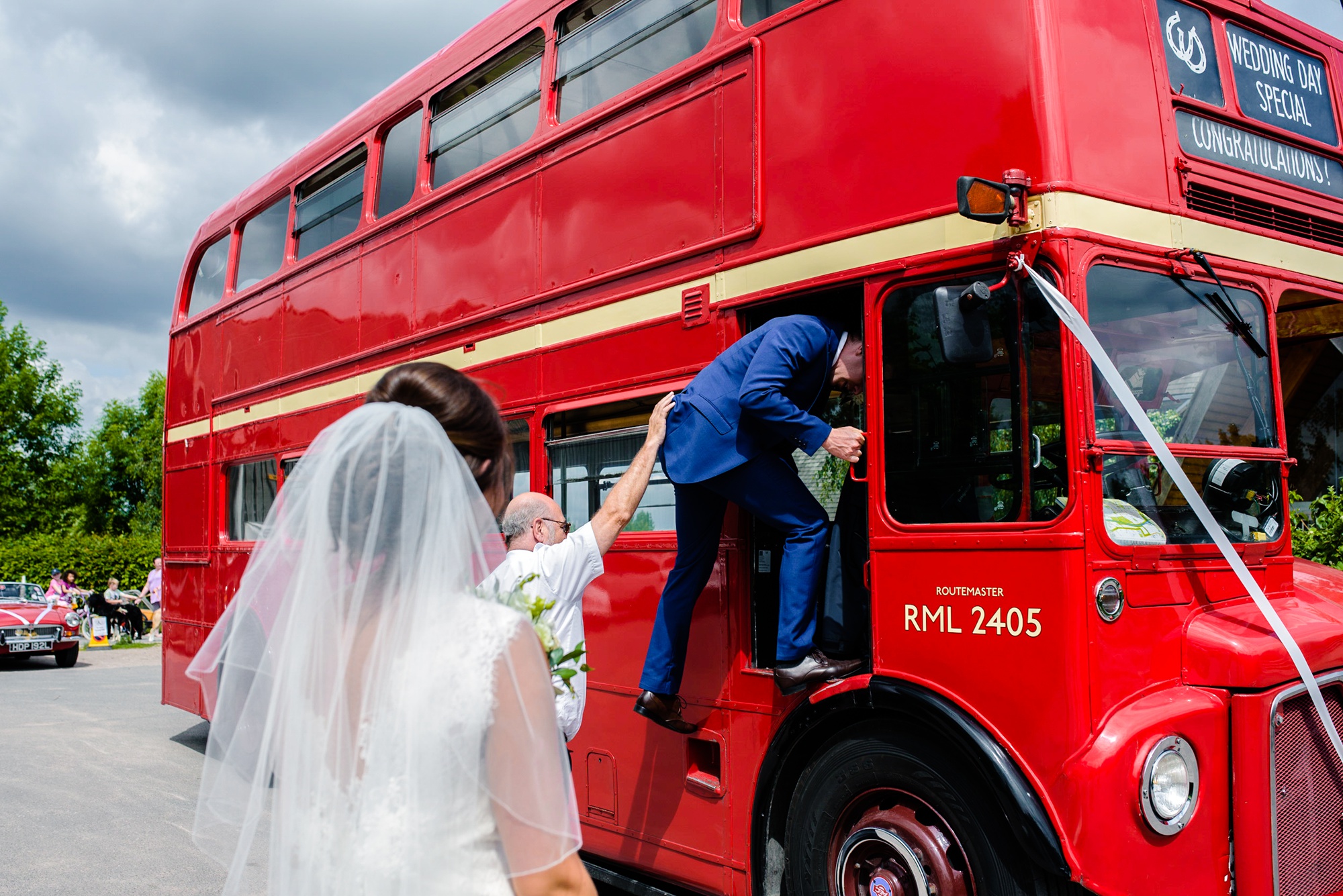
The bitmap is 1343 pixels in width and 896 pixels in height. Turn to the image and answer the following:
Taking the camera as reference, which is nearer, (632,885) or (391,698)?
(391,698)

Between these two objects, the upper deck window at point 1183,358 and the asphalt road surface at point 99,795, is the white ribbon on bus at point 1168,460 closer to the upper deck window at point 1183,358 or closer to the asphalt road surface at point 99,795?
the upper deck window at point 1183,358

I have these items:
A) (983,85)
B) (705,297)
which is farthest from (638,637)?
(983,85)

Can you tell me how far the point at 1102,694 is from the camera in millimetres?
3057

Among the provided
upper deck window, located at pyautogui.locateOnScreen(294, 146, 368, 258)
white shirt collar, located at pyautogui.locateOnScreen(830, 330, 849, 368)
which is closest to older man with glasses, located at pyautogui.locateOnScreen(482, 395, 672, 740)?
white shirt collar, located at pyautogui.locateOnScreen(830, 330, 849, 368)

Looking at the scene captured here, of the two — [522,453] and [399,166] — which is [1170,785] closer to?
[522,453]

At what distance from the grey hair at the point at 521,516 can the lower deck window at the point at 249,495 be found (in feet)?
14.8

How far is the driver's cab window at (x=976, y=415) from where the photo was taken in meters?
3.23

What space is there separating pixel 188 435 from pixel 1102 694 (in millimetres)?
9031

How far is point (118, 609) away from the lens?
23.7 m

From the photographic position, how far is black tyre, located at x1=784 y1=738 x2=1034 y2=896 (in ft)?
10.4

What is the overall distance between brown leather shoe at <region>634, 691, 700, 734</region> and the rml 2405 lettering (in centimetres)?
120

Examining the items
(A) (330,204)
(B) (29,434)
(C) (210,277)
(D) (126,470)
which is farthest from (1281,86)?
(D) (126,470)

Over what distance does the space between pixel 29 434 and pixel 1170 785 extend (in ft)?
156

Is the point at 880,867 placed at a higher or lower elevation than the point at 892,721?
lower
